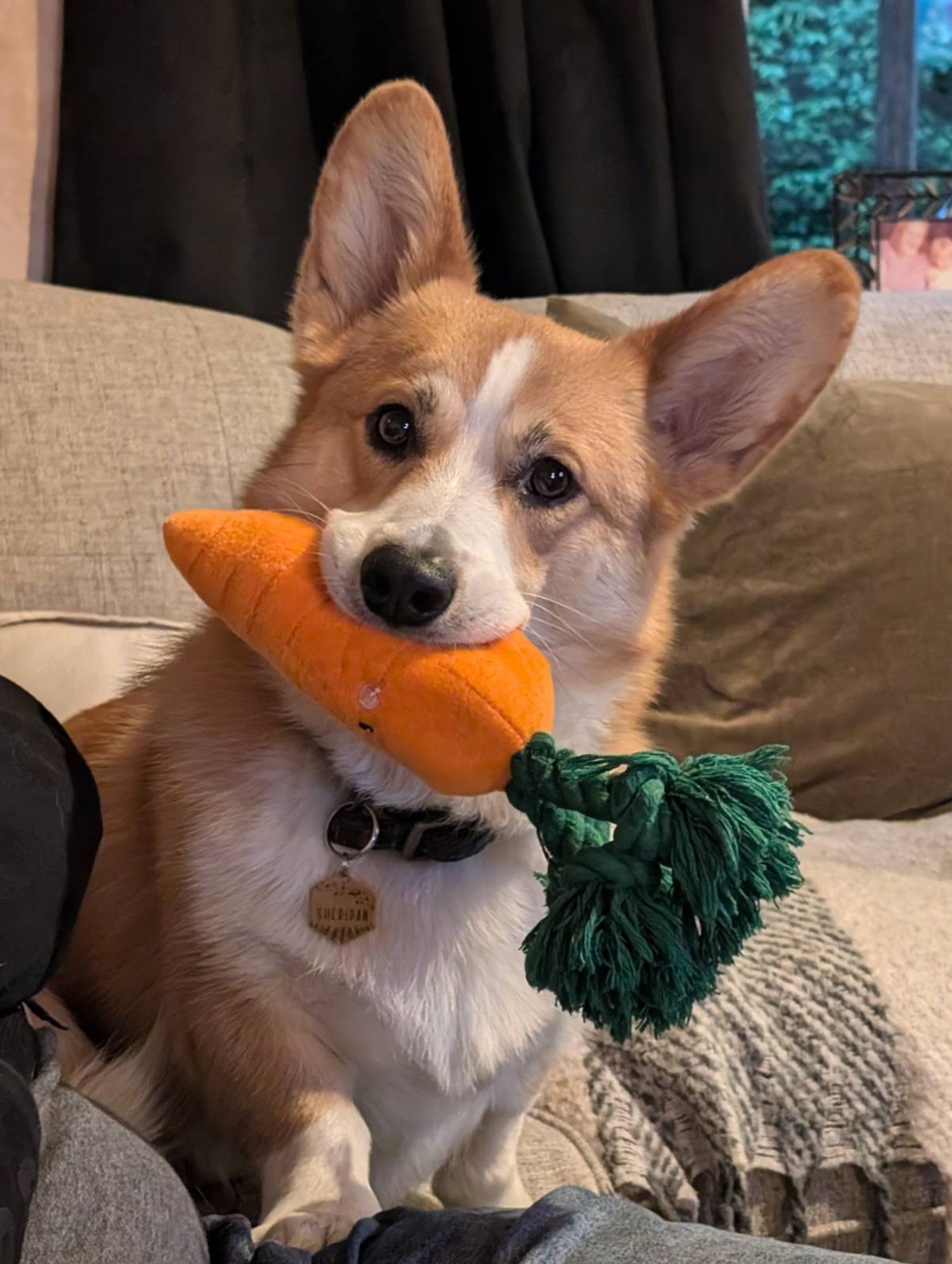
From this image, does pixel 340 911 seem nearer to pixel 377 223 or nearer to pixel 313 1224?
pixel 313 1224

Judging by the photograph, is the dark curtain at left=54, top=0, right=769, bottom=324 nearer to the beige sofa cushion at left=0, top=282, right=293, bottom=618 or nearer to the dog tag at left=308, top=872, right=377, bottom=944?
the beige sofa cushion at left=0, top=282, right=293, bottom=618

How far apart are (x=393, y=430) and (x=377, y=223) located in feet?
0.97

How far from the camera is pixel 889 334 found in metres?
2.18

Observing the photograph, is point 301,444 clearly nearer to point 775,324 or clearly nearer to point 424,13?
point 775,324

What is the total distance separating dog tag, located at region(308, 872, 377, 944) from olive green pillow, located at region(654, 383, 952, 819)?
100cm

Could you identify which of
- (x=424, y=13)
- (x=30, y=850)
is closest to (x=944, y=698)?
(x=30, y=850)

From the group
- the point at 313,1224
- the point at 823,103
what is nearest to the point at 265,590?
the point at 313,1224

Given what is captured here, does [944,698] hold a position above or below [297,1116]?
below

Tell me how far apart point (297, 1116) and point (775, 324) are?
860mm

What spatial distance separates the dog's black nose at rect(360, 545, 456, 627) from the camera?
0.86m

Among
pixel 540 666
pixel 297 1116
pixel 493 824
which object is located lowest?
pixel 297 1116

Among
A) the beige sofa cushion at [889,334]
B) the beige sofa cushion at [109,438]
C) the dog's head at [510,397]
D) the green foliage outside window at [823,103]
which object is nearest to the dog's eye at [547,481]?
the dog's head at [510,397]

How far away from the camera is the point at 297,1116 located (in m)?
0.92

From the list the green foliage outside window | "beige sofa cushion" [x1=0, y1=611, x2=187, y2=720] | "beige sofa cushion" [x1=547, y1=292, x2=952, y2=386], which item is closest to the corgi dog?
"beige sofa cushion" [x1=0, y1=611, x2=187, y2=720]
